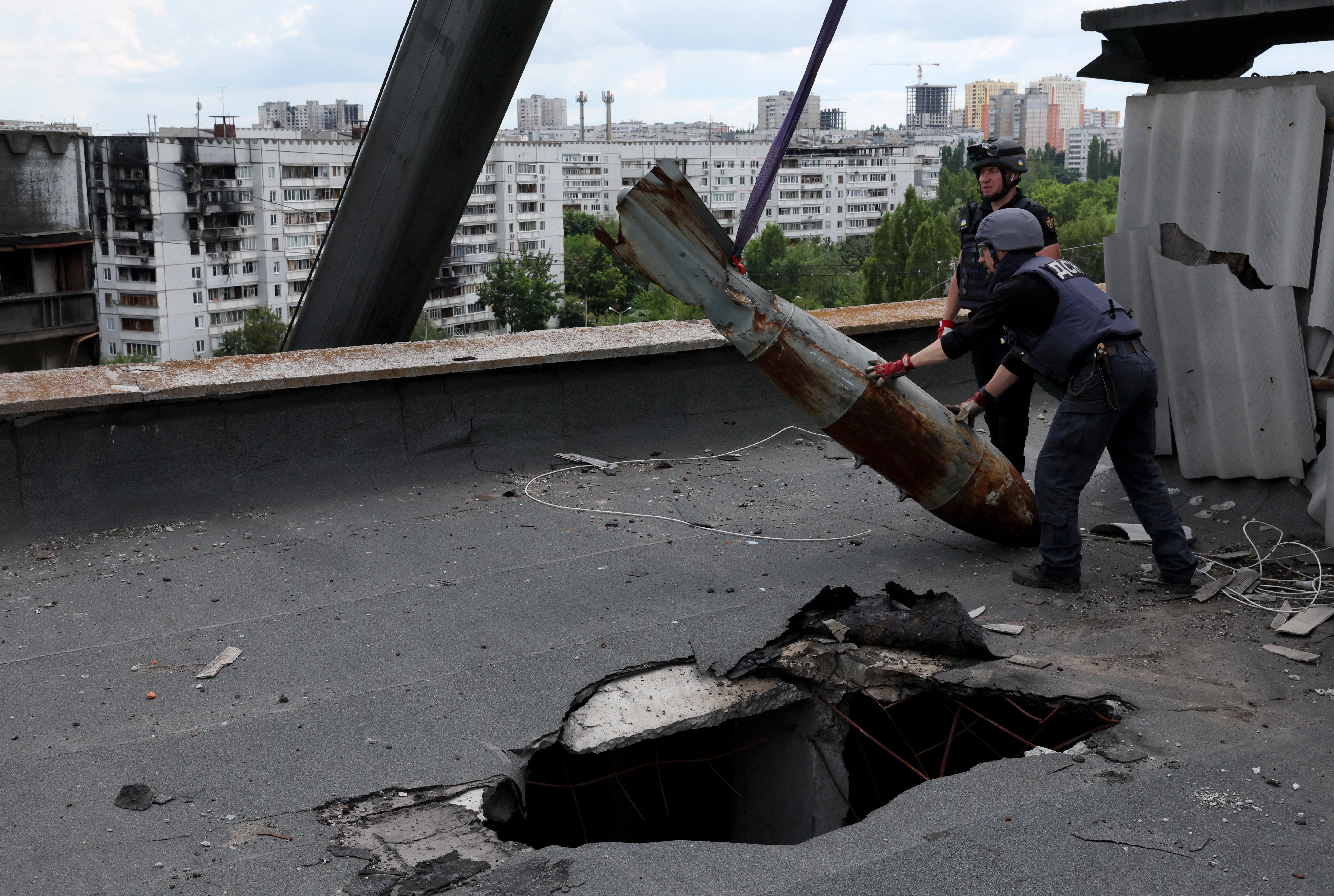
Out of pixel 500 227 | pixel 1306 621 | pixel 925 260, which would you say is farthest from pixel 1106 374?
pixel 500 227

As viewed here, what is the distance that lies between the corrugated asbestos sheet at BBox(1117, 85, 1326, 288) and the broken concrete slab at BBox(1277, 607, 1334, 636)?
1.49 metres

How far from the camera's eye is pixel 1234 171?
5039 mm

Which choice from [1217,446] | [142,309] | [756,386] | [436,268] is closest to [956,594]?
[1217,446]

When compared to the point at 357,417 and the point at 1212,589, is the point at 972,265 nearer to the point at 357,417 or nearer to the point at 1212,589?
the point at 1212,589

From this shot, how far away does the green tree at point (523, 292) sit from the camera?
71.6 metres

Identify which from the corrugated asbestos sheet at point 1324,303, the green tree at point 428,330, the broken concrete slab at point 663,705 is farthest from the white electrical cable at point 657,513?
the green tree at point 428,330

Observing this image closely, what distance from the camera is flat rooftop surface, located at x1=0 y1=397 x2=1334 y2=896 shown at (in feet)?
8.78

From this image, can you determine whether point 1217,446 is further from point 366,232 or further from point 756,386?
point 366,232

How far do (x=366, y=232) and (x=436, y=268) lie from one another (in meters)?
0.51

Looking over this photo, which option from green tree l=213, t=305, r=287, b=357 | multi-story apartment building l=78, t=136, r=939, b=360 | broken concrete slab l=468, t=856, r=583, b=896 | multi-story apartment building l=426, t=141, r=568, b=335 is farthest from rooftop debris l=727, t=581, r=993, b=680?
multi-story apartment building l=426, t=141, r=568, b=335

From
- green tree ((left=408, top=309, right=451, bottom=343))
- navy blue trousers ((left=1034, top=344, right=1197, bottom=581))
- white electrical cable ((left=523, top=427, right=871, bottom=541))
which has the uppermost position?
navy blue trousers ((left=1034, top=344, right=1197, bottom=581))

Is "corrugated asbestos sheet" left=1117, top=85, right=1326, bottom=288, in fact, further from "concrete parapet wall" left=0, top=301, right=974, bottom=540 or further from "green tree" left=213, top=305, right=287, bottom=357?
"green tree" left=213, top=305, right=287, bottom=357

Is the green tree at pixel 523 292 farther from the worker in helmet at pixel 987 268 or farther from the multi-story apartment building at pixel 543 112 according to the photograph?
the multi-story apartment building at pixel 543 112

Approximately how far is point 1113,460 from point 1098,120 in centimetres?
20399
